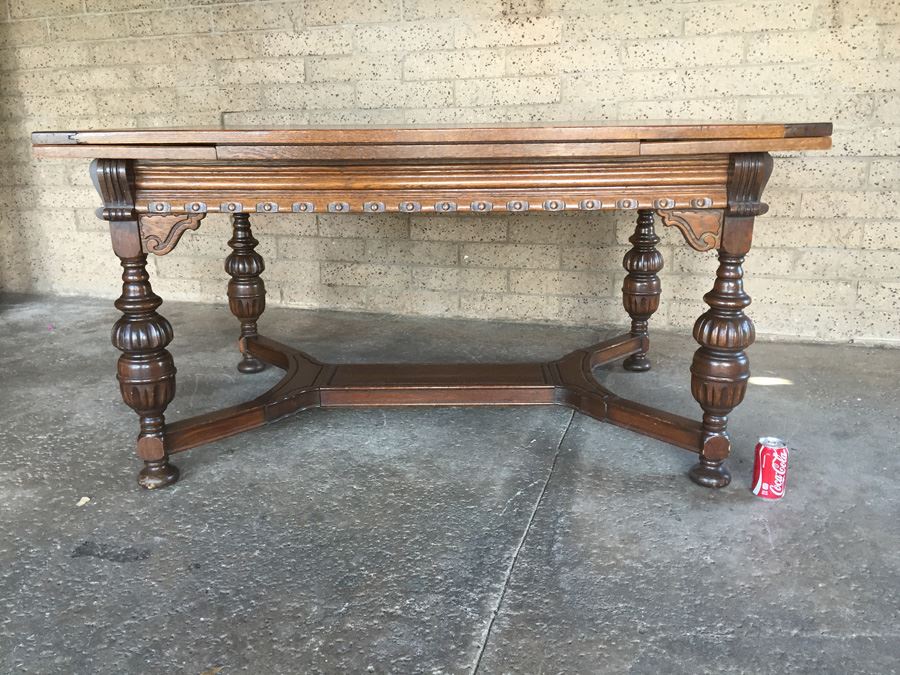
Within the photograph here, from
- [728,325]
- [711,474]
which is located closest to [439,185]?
[728,325]

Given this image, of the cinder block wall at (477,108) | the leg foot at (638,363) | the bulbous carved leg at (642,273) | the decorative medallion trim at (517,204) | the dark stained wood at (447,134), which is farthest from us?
the cinder block wall at (477,108)

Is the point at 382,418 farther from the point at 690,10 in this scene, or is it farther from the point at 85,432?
the point at 690,10

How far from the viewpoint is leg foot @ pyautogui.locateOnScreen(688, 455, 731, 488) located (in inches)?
80.4

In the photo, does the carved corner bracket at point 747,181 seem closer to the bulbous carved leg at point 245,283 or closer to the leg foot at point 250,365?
the bulbous carved leg at point 245,283

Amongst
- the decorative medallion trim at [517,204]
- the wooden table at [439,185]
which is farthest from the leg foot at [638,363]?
the decorative medallion trim at [517,204]

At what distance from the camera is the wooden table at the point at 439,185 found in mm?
1797

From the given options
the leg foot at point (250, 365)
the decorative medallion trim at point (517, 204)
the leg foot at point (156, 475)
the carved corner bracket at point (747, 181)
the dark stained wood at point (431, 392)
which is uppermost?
the carved corner bracket at point (747, 181)

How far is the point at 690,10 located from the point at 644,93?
0.41 meters

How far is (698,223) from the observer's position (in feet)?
6.31

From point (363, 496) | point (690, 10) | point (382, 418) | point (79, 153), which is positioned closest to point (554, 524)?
point (363, 496)

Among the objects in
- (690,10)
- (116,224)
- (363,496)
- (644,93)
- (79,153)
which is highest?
(690,10)

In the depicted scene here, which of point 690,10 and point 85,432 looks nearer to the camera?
point 85,432

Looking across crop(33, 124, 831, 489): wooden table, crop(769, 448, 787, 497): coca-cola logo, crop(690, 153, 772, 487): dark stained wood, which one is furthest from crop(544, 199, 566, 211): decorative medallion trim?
crop(769, 448, 787, 497): coca-cola logo

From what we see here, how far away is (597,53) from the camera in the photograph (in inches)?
139
